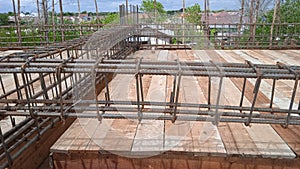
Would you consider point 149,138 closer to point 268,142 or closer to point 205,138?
point 205,138

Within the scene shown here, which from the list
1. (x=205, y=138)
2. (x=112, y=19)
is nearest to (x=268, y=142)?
Result: (x=205, y=138)

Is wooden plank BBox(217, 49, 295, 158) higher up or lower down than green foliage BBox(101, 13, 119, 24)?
Result: lower down

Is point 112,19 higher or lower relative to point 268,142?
higher

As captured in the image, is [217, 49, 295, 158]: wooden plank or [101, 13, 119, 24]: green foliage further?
[101, 13, 119, 24]: green foliage

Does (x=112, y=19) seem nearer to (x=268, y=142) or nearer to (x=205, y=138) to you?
(x=205, y=138)

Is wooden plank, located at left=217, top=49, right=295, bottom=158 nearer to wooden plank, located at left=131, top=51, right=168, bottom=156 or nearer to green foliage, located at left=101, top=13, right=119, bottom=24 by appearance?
wooden plank, located at left=131, top=51, right=168, bottom=156

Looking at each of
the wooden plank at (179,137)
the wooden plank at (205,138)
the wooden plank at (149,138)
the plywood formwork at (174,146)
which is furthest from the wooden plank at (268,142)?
the wooden plank at (149,138)

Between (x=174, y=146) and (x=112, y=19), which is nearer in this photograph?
(x=174, y=146)

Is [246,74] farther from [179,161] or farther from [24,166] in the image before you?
[24,166]

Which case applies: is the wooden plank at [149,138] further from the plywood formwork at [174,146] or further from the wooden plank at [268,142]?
the wooden plank at [268,142]

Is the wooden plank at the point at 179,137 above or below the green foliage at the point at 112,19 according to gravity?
below

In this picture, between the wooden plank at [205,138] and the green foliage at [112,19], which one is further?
the green foliage at [112,19]

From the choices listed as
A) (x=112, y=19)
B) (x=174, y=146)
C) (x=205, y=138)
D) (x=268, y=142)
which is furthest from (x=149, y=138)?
(x=112, y=19)

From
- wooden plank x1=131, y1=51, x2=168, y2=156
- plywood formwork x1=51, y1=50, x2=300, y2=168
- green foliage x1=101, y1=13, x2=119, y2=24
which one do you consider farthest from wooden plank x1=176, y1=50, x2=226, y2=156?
green foliage x1=101, y1=13, x2=119, y2=24
